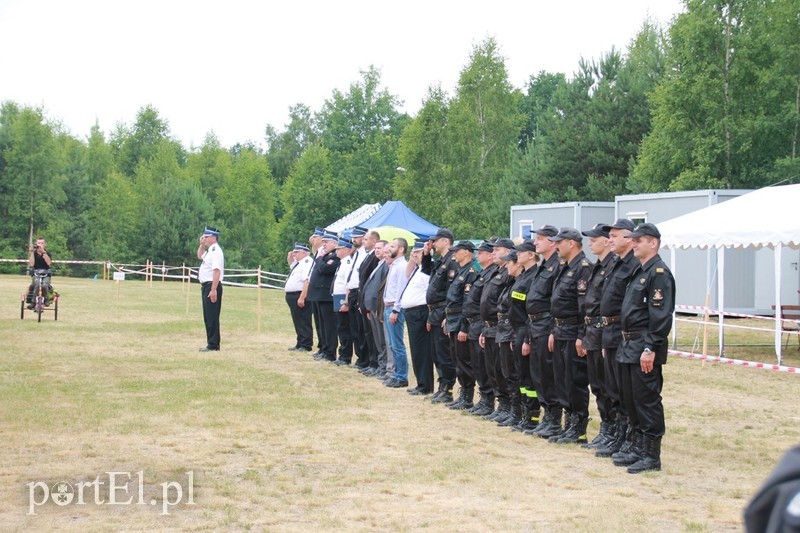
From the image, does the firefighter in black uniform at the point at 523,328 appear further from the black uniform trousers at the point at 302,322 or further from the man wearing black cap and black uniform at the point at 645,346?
the black uniform trousers at the point at 302,322

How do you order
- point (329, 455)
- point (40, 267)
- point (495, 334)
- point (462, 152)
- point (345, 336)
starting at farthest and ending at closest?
point (462, 152) → point (40, 267) → point (345, 336) → point (495, 334) → point (329, 455)

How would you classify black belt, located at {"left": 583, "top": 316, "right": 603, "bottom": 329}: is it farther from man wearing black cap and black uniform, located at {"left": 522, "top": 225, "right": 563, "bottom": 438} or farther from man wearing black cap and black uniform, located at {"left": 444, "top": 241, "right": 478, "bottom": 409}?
man wearing black cap and black uniform, located at {"left": 444, "top": 241, "right": 478, "bottom": 409}

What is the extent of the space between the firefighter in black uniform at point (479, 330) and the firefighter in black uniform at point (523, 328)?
77cm

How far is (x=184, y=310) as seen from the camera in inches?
1134

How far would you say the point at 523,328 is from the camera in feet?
32.7

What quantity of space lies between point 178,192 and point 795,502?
217ft

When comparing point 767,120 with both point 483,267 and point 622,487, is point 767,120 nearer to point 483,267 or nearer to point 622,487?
point 483,267

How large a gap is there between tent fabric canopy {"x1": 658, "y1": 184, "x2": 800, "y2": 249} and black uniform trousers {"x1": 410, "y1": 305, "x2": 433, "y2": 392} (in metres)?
6.61

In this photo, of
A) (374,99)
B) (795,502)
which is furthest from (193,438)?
(374,99)

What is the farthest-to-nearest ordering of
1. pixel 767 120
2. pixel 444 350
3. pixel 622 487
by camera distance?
pixel 767 120 → pixel 444 350 → pixel 622 487

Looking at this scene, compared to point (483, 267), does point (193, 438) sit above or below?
below

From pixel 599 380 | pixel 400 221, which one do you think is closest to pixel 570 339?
pixel 599 380

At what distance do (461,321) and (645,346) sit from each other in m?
3.54

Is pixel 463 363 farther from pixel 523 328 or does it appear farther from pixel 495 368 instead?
pixel 523 328
